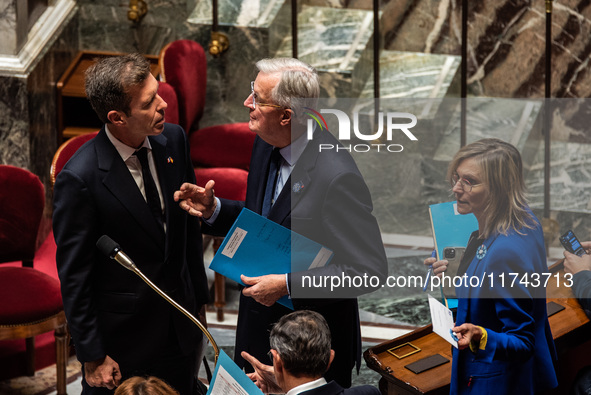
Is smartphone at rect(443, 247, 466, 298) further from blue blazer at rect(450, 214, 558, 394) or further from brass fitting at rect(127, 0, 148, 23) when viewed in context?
brass fitting at rect(127, 0, 148, 23)

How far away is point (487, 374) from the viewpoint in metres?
2.24

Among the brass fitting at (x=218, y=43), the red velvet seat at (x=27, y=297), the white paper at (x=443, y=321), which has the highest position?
the brass fitting at (x=218, y=43)

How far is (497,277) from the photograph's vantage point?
216cm

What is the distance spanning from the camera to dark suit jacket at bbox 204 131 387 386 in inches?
93.0

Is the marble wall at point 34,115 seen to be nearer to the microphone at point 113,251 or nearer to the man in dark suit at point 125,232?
the man in dark suit at point 125,232

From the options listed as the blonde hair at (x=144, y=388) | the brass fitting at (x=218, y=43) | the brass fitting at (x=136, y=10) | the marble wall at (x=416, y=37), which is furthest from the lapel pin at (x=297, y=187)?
the brass fitting at (x=136, y=10)

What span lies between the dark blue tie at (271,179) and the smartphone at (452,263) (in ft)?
1.77

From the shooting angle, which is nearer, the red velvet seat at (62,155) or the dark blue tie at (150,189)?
the dark blue tie at (150,189)

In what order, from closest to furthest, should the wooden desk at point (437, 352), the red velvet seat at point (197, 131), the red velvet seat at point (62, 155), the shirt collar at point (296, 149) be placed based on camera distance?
1. the shirt collar at point (296, 149)
2. the wooden desk at point (437, 352)
3. the red velvet seat at point (62, 155)
4. the red velvet seat at point (197, 131)

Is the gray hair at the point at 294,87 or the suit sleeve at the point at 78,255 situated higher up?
the gray hair at the point at 294,87

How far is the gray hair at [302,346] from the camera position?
212 cm

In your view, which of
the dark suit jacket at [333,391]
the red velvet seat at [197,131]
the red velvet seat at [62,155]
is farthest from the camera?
the red velvet seat at [197,131]

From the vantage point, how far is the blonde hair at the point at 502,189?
7.17ft

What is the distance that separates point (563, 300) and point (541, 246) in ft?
2.99
